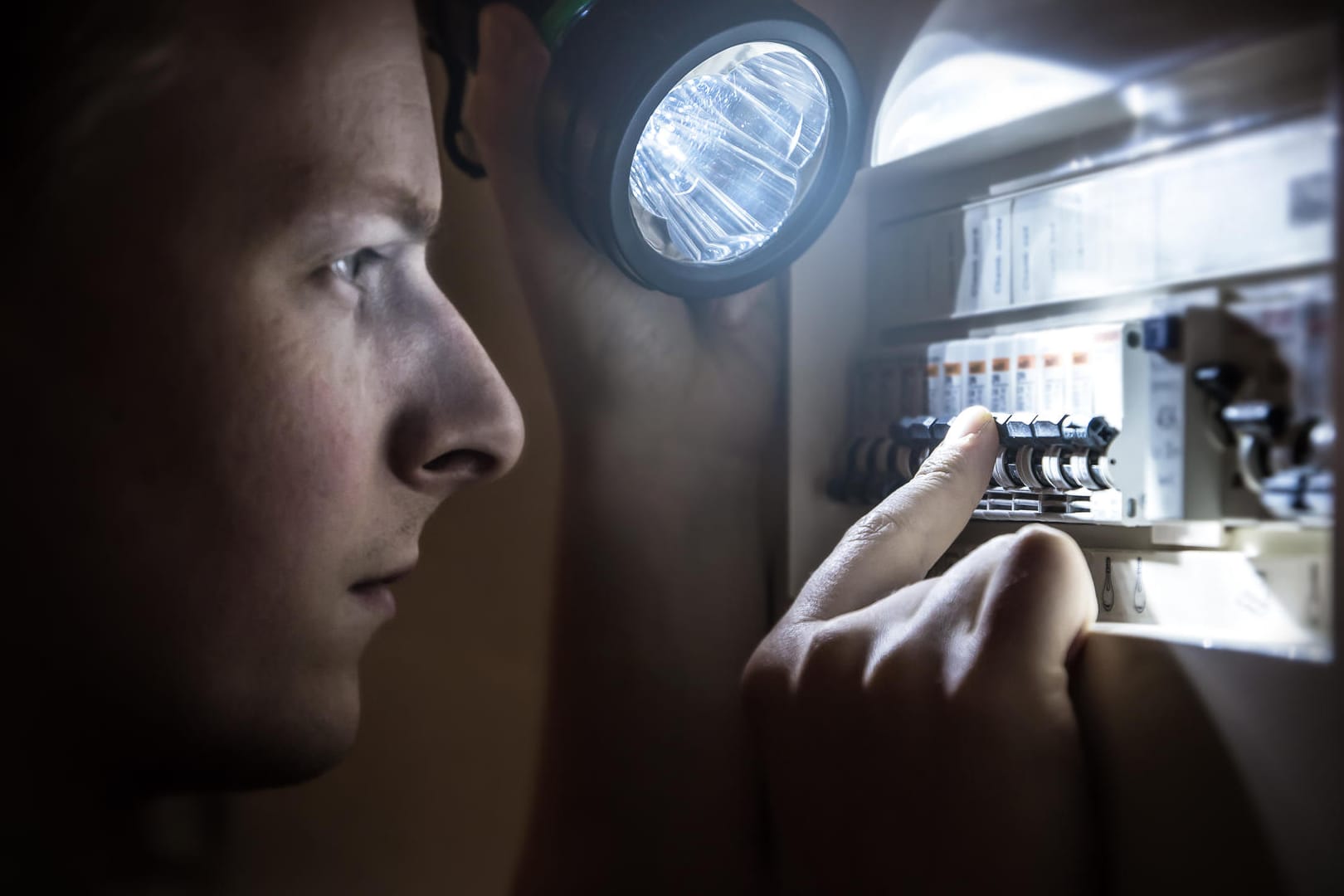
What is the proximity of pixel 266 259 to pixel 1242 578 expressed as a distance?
84cm

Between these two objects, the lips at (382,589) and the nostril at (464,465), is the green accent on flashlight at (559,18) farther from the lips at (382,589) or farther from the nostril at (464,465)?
the lips at (382,589)

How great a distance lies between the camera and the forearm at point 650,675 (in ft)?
3.50

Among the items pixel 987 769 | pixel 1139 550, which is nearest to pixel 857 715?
pixel 987 769

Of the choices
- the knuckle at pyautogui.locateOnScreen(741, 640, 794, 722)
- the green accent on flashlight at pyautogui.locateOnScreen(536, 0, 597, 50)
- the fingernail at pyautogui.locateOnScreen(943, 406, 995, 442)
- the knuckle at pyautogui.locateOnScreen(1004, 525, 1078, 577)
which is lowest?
the knuckle at pyautogui.locateOnScreen(741, 640, 794, 722)

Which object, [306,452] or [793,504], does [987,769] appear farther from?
[306,452]

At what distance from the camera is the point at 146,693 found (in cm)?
85

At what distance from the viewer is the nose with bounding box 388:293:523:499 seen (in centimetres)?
94

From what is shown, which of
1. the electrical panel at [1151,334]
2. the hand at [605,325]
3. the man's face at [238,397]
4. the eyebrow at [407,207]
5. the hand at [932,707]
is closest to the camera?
the electrical panel at [1151,334]

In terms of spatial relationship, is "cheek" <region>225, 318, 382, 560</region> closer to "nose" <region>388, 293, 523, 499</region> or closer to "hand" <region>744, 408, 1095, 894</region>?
"nose" <region>388, 293, 523, 499</region>

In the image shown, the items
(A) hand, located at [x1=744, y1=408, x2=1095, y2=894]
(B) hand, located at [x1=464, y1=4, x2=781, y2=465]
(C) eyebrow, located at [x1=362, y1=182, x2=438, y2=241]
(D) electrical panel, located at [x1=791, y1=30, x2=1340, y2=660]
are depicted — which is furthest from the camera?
(B) hand, located at [x1=464, y1=4, x2=781, y2=465]

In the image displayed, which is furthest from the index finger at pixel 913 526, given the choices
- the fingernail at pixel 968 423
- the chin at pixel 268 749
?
the chin at pixel 268 749

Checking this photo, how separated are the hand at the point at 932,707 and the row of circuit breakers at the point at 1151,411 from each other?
0.04m

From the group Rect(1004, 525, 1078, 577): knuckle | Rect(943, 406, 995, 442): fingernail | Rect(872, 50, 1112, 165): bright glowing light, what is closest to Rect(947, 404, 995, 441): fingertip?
Rect(943, 406, 995, 442): fingernail

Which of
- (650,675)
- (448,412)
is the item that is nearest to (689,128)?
(448,412)
